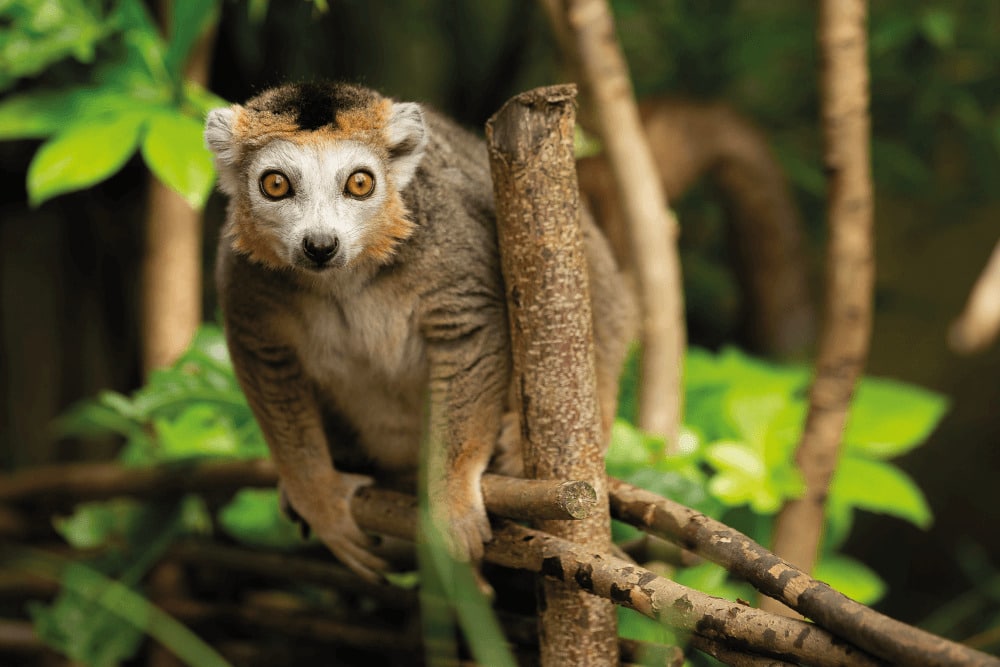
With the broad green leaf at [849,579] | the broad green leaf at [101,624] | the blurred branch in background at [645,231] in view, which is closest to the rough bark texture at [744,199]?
the blurred branch in background at [645,231]

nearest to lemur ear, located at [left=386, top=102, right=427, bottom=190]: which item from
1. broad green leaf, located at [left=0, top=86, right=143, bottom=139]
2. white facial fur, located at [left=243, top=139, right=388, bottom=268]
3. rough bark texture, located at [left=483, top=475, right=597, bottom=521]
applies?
white facial fur, located at [left=243, top=139, right=388, bottom=268]

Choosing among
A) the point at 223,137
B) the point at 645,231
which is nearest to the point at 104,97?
the point at 223,137

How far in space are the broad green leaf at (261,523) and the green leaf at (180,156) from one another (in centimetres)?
124

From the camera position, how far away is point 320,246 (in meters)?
2.14

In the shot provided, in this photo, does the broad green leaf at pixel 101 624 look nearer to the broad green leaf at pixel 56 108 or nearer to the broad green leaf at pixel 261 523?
the broad green leaf at pixel 261 523

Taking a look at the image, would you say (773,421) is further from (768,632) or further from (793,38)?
(793,38)

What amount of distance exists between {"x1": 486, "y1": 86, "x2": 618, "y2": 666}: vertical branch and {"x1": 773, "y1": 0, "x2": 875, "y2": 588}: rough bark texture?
3.64 ft

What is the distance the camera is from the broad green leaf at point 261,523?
143 inches

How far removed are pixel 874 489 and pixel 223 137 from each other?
2585 millimetres

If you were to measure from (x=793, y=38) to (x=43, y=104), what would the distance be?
3.42 m

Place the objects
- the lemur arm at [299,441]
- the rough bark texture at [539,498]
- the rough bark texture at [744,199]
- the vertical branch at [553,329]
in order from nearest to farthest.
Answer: the rough bark texture at [539,498], the vertical branch at [553,329], the lemur arm at [299,441], the rough bark texture at [744,199]

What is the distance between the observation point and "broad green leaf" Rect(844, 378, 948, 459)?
3619mm

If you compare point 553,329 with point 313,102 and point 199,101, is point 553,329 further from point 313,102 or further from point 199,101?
point 199,101

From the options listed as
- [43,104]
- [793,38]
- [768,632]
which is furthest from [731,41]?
[768,632]
